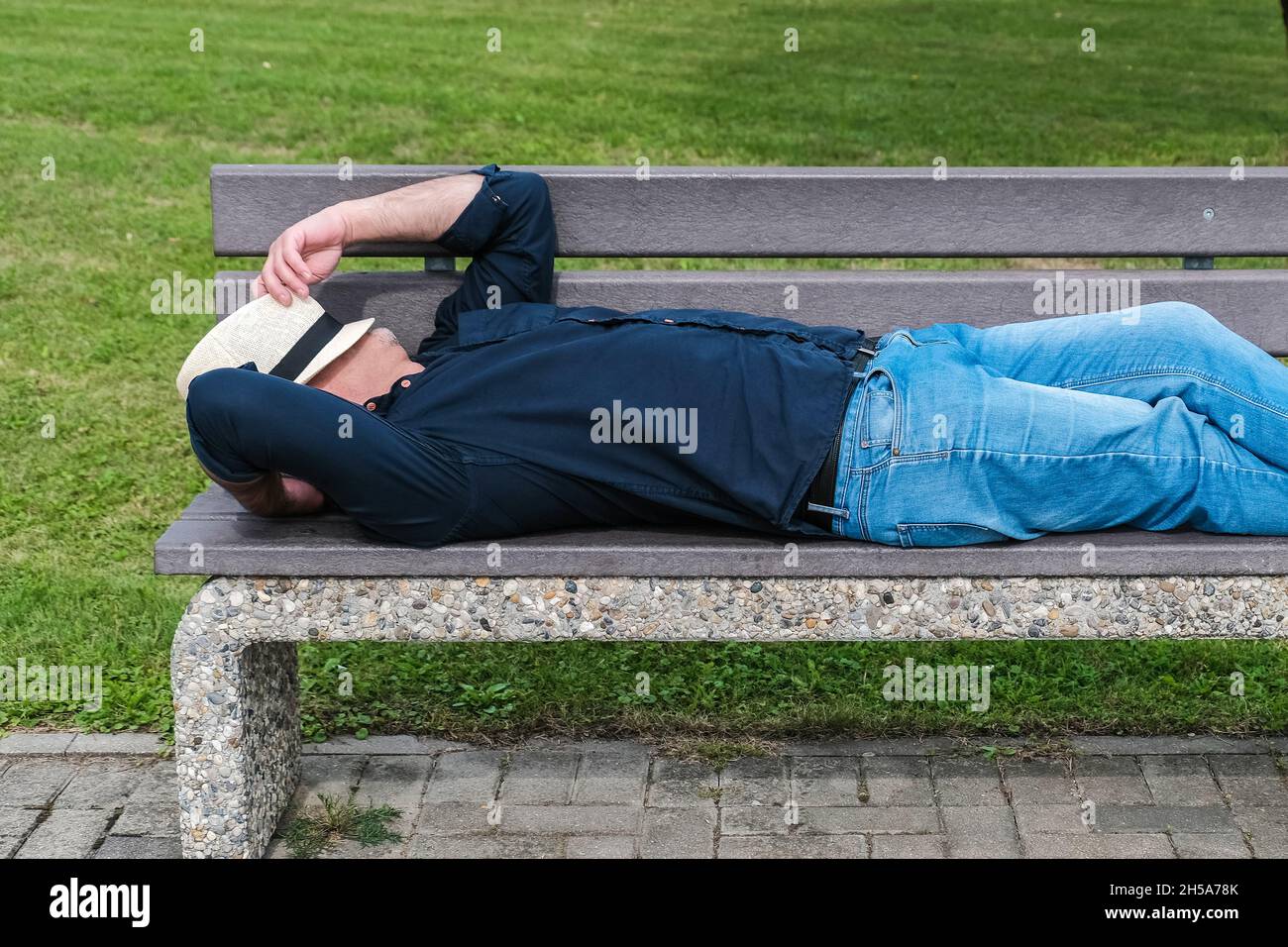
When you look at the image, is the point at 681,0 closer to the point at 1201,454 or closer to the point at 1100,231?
the point at 1100,231

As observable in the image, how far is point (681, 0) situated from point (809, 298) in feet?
37.1

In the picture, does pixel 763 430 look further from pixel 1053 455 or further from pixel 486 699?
pixel 486 699

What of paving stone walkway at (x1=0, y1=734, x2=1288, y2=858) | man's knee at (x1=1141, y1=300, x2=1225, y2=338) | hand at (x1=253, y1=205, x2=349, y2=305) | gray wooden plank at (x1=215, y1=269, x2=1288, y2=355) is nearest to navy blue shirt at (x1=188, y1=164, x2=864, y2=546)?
hand at (x1=253, y1=205, x2=349, y2=305)

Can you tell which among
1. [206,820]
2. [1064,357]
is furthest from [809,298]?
[206,820]

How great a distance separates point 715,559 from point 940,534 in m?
0.42

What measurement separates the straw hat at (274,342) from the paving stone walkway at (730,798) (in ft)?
3.09

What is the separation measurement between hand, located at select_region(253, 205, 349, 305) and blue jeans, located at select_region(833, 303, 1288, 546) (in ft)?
3.78

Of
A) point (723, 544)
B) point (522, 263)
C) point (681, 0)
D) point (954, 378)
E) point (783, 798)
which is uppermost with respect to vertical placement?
point (681, 0)

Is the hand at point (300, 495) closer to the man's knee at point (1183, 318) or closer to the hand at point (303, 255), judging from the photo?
the hand at point (303, 255)

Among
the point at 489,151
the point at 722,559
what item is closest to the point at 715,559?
the point at 722,559

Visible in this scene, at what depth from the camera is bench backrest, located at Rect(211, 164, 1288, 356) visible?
3.49 meters

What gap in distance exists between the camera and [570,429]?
9.60ft

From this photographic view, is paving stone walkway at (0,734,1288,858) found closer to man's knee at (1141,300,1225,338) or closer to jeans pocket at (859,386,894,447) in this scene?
jeans pocket at (859,386,894,447)

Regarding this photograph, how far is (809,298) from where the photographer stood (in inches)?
139
